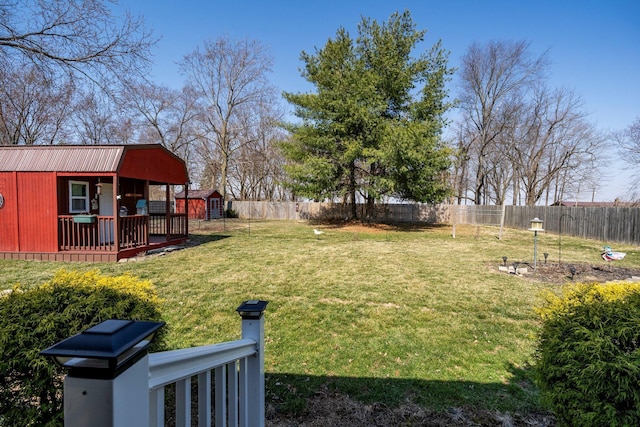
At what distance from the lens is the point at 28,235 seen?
29.1 ft

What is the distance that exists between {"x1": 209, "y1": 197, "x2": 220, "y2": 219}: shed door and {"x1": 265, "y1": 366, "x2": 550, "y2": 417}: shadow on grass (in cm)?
2519

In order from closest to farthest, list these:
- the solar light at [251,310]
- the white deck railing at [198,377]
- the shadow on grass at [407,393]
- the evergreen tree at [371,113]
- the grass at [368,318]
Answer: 1. the white deck railing at [198,377]
2. the solar light at [251,310]
3. the shadow on grass at [407,393]
4. the grass at [368,318]
5. the evergreen tree at [371,113]

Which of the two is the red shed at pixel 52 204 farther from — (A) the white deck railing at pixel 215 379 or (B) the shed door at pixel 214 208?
(B) the shed door at pixel 214 208

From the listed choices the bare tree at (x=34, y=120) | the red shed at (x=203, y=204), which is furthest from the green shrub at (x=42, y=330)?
the red shed at (x=203, y=204)

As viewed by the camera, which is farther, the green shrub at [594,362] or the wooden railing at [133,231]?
the wooden railing at [133,231]

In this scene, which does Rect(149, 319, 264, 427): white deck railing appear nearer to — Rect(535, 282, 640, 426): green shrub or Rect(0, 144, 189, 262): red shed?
Rect(535, 282, 640, 426): green shrub

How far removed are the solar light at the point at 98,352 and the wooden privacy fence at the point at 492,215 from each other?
17.0m

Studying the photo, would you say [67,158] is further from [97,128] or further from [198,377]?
[97,128]

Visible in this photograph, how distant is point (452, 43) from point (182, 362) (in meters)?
20.0

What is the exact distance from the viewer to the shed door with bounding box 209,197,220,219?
26.9 m

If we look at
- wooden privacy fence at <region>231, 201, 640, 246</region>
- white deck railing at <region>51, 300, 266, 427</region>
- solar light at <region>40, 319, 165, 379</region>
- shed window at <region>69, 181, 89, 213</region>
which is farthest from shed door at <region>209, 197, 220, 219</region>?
solar light at <region>40, 319, 165, 379</region>

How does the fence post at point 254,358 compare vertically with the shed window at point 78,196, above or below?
below

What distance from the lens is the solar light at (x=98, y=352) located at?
72 cm

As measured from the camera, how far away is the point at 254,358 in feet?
6.85
